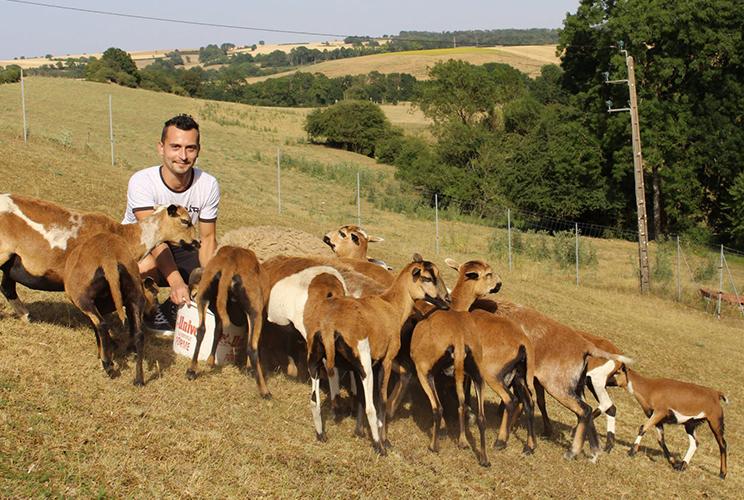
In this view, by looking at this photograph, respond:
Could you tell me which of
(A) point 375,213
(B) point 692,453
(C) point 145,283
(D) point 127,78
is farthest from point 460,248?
(D) point 127,78

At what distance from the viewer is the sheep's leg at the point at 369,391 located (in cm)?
715

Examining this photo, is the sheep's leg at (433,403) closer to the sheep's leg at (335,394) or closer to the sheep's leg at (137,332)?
the sheep's leg at (335,394)

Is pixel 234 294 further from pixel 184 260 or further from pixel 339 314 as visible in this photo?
pixel 184 260

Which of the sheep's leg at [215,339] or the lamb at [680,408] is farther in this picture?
the lamb at [680,408]

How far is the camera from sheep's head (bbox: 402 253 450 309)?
26.3 ft

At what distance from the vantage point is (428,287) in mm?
8016

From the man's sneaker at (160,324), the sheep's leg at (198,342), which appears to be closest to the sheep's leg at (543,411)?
the sheep's leg at (198,342)

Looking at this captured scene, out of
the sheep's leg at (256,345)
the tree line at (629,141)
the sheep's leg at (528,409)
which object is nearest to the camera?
the sheep's leg at (256,345)

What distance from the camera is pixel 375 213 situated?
32156mm

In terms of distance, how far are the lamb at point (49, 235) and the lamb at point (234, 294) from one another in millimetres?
747

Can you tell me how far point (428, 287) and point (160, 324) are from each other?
3317mm

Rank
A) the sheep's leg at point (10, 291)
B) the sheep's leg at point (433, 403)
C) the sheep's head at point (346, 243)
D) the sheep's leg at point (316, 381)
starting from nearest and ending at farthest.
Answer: the sheep's leg at point (316, 381), the sheep's leg at point (433, 403), the sheep's leg at point (10, 291), the sheep's head at point (346, 243)

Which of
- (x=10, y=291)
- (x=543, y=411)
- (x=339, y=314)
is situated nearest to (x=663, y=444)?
(x=543, y=411)

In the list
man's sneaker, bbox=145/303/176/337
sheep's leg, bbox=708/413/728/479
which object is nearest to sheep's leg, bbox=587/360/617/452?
sheep's leg, bbox=708/413/728/479
